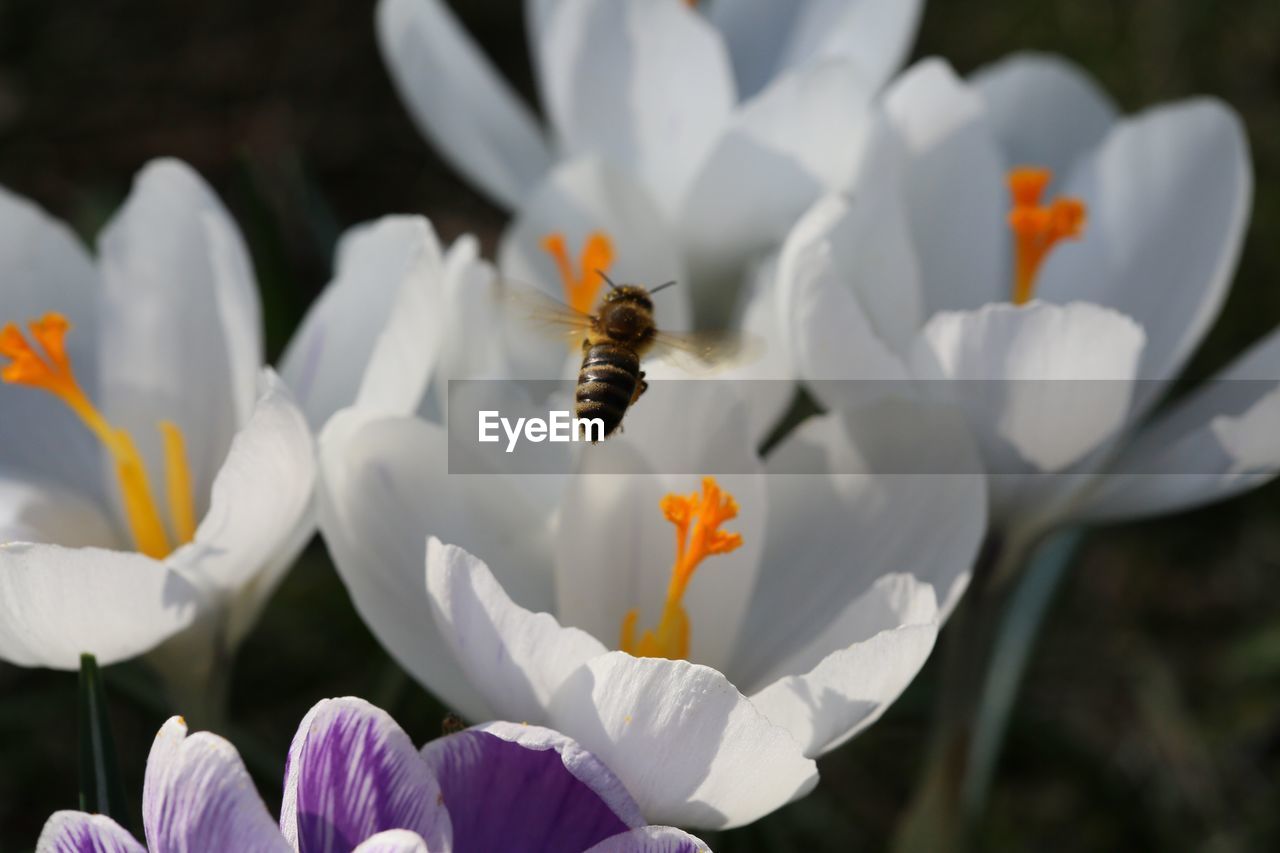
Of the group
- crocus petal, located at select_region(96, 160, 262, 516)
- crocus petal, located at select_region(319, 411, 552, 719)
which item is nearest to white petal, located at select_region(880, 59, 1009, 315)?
A: crocus petal, located at select_region(319, 411, 552, 719)

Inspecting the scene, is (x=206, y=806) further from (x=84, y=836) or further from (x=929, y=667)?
(x=929, y=667)

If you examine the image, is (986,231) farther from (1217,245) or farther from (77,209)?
(77,209)

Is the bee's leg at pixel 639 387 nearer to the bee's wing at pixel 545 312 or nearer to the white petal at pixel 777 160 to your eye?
the bee's wing at pixel 545 312

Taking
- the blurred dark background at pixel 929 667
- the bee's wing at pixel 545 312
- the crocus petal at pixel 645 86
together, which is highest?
the crocus petal at pixel 645 86

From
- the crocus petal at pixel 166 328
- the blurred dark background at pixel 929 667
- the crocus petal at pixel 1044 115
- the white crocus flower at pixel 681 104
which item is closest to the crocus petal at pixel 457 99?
the white crocus flower at pixel 681 104

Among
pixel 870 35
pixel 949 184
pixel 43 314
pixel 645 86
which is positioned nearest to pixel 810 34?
pixel 870 35

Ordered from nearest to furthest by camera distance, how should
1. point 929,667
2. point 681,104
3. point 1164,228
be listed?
point 1164,228, point 681,104, point 929,667
